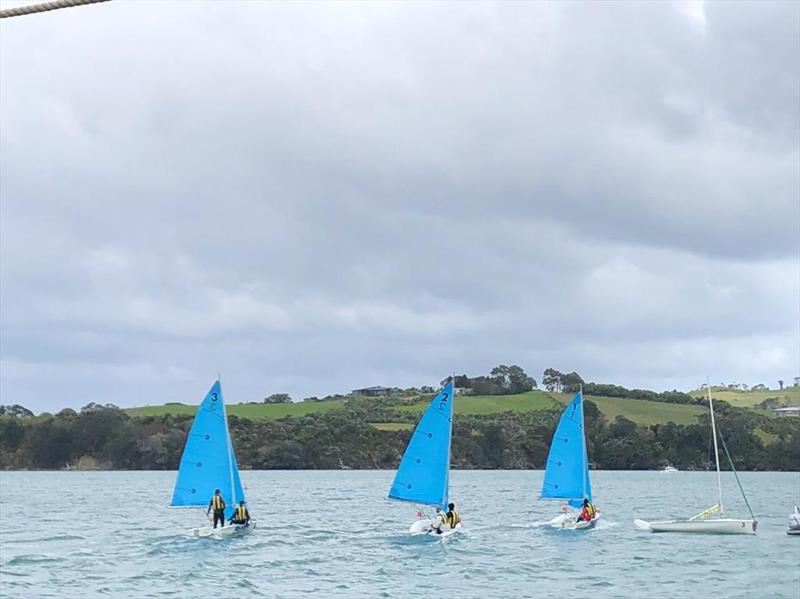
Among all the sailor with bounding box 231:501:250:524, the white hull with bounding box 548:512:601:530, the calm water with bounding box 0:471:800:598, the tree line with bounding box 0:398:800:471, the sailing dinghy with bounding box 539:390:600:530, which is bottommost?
the calm water with bounding box 0:471:800:598

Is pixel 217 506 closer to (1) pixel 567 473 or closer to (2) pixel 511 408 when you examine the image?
(1) pixel 567 473

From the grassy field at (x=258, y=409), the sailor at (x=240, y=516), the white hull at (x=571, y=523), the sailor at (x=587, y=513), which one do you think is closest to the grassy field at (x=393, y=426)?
the grassy field at (x=258, y=409)

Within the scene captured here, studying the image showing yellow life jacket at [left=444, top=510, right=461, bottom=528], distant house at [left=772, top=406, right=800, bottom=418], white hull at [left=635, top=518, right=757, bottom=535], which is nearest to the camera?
yellow life jacket at [left=444, top=510, right=461, bottom=528]

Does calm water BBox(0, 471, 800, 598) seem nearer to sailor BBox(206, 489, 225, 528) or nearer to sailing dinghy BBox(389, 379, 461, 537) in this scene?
sailor BBox(206, 489, 225, 528)

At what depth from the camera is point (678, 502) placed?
9188 cm

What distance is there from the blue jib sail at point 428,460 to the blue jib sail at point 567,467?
34.7ft

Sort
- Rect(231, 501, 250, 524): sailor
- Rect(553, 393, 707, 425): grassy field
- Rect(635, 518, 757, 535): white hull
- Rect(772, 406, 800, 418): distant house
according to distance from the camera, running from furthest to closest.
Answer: Rect(772, 406, 800, 418): distant house < Rect(553, 393, 707, 425): grassy field < Rect(635, 518, 757, 535): white hull < Rect(231, 501, 250, 524): sailor

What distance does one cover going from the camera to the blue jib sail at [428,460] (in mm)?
48625

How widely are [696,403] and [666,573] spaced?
462ft

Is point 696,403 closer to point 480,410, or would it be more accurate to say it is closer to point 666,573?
point 480,410

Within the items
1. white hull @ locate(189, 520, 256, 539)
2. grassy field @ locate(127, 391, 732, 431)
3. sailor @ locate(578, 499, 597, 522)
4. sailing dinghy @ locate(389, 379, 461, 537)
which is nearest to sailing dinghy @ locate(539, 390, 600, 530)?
sailor @ locate(578, 499, 597, 522)

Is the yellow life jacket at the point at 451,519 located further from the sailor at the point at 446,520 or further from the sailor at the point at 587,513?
the sailor at the point at 587,513

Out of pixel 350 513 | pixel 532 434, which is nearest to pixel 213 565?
pixel 350 513

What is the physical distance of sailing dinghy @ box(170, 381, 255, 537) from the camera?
165ft
